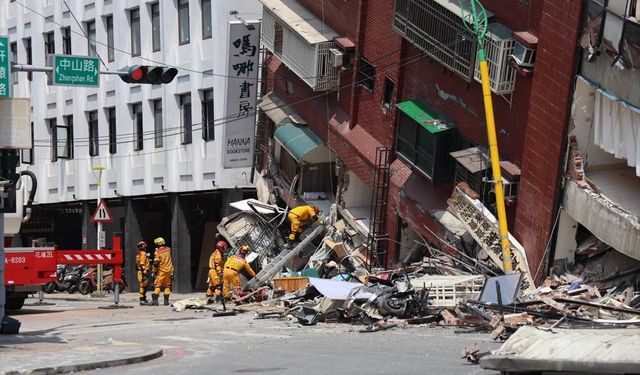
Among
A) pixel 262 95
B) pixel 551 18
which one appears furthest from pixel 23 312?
pixel 551 18

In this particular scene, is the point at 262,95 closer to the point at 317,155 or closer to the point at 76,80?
the point at 317,155

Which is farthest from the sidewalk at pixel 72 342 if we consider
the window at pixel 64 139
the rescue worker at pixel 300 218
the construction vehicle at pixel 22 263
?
the window at pixel 64 139

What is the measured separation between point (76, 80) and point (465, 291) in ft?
27.3

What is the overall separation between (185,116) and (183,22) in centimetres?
326

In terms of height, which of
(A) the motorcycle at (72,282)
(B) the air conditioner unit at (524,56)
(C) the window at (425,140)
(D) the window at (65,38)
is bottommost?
(A) the motorcycle at (72,282)

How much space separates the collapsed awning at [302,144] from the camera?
3116 centimetres

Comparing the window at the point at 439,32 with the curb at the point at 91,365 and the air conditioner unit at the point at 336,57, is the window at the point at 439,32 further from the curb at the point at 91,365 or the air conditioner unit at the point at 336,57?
the curb at the point at 91,365

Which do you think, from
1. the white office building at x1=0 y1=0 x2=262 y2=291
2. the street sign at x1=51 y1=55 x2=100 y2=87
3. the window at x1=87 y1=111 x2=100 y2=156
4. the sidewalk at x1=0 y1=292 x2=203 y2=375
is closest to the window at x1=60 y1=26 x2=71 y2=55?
the white office building at x1=0 y1=0 x2=262 y2=291

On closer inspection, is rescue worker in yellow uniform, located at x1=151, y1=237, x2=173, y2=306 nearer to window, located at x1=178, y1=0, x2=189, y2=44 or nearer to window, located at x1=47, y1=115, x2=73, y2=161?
window, located at x1=178, y1=0, x2=189, y2=44

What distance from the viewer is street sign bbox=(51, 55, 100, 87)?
2072cm

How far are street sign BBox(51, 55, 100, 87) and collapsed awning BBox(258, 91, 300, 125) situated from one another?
1176cm

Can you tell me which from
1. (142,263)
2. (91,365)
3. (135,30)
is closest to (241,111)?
(142,263)

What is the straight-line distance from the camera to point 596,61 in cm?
2106

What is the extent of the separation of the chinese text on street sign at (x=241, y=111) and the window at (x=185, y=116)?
506 cm
